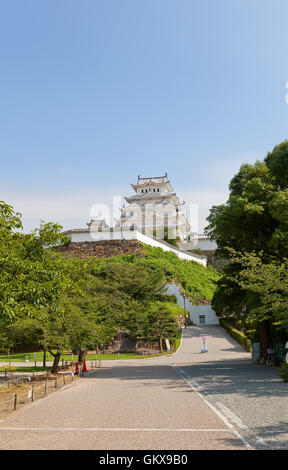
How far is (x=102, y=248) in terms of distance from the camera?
51.8m

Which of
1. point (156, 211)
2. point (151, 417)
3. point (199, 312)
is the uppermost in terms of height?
point (156, 211)

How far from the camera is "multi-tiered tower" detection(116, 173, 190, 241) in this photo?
71.9m

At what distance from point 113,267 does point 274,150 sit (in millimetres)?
22389

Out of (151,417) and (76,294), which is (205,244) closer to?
(76,294)

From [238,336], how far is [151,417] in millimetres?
29153

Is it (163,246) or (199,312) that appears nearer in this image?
(199,312)

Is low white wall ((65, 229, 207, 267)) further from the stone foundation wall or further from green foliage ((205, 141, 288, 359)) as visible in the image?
green foliage ((205, 141, 288, 359))

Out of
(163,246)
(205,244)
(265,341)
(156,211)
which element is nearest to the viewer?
(265,341)

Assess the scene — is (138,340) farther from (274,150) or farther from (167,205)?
(167,205)

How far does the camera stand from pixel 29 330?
69.0 ft

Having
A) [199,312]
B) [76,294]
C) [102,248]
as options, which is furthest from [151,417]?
[102,248]

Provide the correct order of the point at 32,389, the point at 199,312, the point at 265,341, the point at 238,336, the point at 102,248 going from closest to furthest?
the point at 32,389
the point at 265,341
the point at 238,336
the point at 199,312
the point at 102,248

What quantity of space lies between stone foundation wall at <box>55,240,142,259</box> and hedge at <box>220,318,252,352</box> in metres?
14.3

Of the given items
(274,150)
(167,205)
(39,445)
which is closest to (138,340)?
(274,150)
